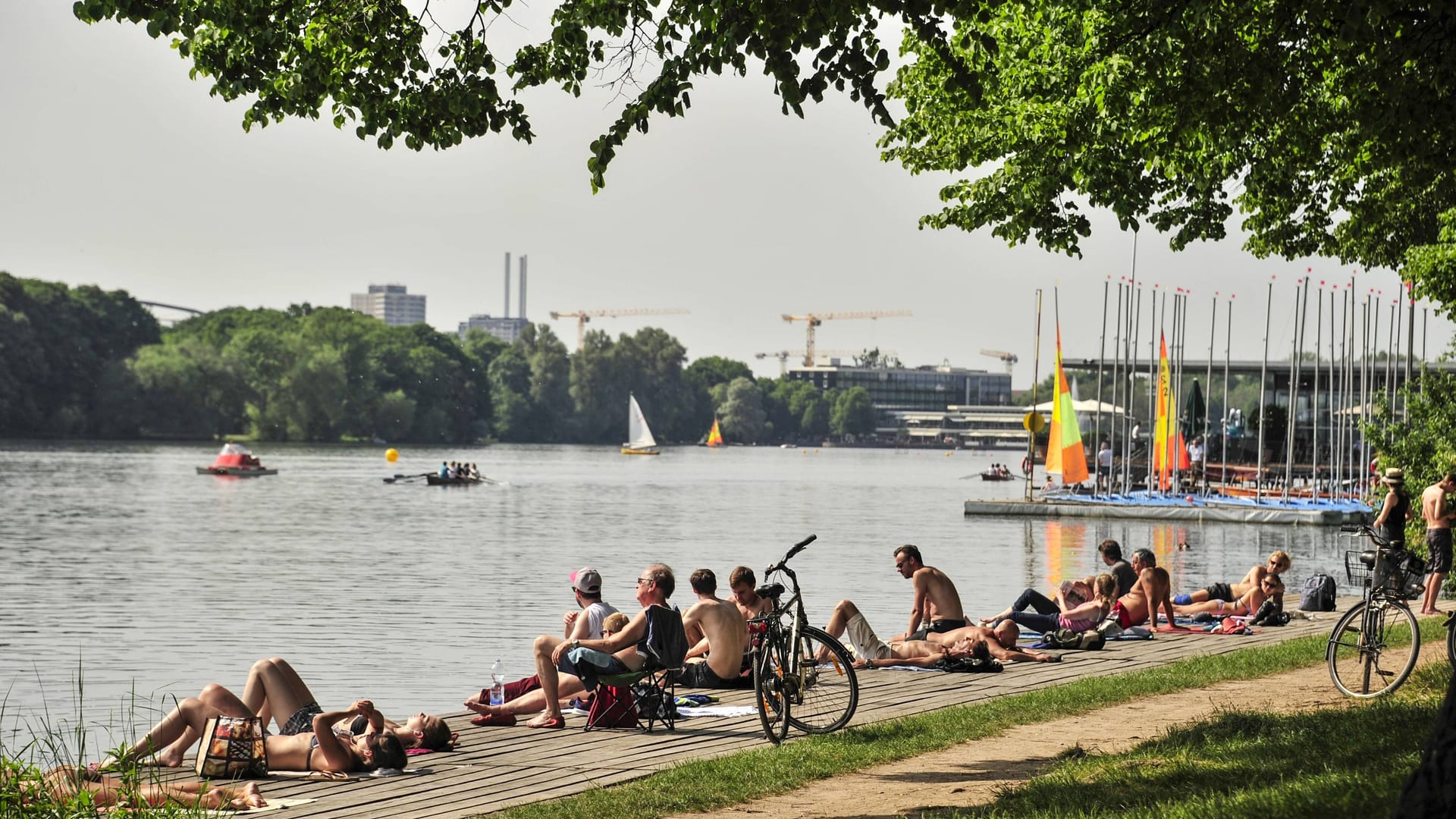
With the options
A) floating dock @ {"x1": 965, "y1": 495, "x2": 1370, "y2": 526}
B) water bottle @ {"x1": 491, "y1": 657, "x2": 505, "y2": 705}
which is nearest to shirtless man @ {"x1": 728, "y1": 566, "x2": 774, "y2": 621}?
water bottle @ {"x1": 491, "y1": 657, "x2": 505, "y2": 705}

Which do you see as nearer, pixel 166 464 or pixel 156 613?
pixel 156 613

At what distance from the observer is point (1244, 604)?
19594 millimetres

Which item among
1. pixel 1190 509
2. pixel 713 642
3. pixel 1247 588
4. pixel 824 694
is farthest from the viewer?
pixel 1190 509

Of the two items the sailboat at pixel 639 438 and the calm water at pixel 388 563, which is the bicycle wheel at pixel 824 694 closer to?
the calm water at pixel 388 563

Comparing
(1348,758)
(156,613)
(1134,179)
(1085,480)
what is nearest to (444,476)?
(1085,480)

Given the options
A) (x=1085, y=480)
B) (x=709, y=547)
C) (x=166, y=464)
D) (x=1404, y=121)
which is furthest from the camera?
(x=166, y=464)

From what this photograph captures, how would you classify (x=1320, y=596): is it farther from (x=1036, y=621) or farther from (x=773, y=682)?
(x=773, y=682)

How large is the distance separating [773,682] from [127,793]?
439 cm

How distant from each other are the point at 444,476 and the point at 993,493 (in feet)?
91.1

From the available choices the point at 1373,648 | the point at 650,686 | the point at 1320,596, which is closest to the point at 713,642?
the point at 650,686

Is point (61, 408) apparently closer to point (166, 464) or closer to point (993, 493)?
point (166, 464)

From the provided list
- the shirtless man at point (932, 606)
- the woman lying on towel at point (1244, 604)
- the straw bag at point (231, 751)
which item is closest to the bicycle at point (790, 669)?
the straw bag at point (231, 751)

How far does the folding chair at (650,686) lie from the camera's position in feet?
38.9

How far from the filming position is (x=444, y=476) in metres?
82.4
